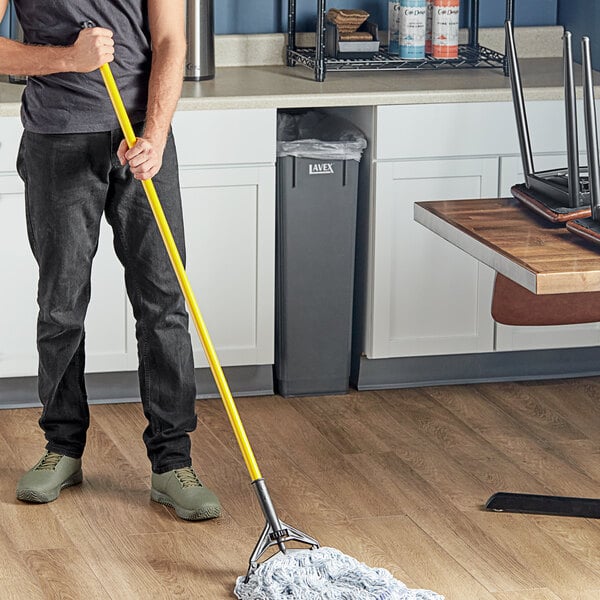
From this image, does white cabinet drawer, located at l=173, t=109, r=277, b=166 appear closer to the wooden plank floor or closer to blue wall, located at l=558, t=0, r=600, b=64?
the wooden plank floor

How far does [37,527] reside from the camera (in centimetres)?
286

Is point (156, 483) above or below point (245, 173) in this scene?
below

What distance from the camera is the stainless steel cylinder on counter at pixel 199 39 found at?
3.72 m

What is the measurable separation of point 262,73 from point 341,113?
0.30 m

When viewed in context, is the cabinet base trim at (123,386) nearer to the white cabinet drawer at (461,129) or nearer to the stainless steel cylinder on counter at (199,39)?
the white cabinet drawer at (461,129)

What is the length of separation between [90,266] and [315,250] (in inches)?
37.0

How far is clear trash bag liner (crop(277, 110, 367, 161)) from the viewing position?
358cm

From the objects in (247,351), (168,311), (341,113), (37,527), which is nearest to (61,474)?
(37,527)

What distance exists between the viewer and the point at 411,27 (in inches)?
154

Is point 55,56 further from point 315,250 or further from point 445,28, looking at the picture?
point 445,28

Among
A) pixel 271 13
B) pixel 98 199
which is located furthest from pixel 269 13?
pixel 98 199

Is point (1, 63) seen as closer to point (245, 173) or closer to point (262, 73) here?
point (245, 173)

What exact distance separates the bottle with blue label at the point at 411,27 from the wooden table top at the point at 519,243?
1.33 m

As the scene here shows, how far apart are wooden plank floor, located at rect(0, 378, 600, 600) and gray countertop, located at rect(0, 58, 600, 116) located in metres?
0.86
